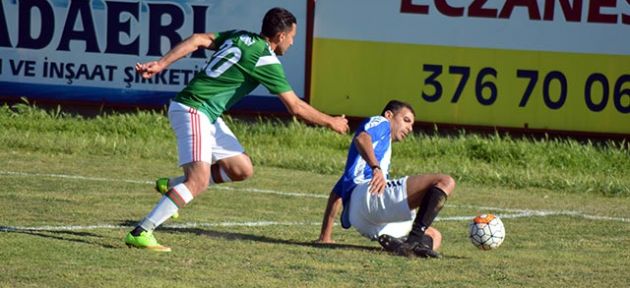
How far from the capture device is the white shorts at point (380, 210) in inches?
423

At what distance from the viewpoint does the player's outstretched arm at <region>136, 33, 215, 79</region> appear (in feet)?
34.3

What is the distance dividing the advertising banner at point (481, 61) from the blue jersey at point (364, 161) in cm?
770

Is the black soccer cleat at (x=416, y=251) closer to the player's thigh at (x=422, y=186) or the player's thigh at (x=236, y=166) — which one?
the player's thigh at (x=422, y=186)

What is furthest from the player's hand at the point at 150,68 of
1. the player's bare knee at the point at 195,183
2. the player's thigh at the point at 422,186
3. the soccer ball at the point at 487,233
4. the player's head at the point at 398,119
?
the soccer ball at the point at 487,233

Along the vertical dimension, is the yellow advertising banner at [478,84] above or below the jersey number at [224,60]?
below

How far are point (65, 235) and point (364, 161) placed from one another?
7.74 feet

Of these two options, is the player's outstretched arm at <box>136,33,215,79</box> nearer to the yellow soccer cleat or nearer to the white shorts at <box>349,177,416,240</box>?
the yellow soccer cleat

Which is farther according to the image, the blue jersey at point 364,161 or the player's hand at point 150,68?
the blue jersey at point 364,161

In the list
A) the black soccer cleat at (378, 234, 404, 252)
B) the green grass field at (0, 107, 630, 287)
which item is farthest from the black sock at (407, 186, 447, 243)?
the green grass field at (0, 107, 630, 287)

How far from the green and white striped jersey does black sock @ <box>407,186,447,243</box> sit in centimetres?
132

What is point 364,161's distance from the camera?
1112 cm

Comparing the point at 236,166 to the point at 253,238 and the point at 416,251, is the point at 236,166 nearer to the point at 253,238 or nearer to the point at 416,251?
the point at 253,238

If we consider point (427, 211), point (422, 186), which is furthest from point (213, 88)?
point (427, 211)

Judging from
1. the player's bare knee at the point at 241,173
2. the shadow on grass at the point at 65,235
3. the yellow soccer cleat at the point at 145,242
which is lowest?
the shadow on grass at the point at 65,235
